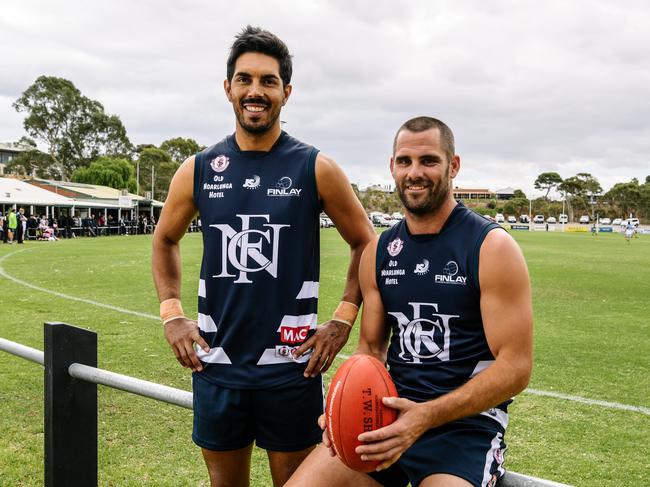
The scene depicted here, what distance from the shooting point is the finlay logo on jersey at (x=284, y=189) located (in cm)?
263

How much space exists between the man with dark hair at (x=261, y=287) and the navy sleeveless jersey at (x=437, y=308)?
0.32 m

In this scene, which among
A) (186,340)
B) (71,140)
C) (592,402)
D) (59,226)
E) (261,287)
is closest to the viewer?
(261,287)

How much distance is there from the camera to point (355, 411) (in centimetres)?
207

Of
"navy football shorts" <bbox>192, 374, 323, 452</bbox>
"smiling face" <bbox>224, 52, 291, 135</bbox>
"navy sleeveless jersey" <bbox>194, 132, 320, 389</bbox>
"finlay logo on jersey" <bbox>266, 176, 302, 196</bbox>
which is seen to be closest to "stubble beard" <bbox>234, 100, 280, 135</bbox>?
"smiling face" <bbox>224, 52, 291, 135</bbox>

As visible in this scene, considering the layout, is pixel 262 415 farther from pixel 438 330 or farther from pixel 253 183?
pixel 253 183

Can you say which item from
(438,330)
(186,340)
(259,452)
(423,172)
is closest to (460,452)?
(438,330)

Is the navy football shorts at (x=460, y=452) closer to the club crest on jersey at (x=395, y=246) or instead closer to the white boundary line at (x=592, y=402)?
the club crest on jersey at (x=395, y=246)

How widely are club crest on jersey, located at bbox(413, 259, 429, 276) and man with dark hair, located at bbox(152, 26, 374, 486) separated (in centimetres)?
42

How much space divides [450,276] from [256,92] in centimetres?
109

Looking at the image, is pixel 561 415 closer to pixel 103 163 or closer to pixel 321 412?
pixel 321 412

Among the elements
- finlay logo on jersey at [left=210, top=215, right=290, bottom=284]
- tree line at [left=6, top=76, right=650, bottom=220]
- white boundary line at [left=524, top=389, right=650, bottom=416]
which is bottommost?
white boundary line at [left=524, top=389, right=650, bottom=416]

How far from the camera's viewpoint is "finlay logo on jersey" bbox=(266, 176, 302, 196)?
8.62 feet

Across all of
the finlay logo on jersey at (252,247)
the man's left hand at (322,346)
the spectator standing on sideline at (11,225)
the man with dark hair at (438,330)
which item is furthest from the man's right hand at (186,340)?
the spectator standing on sideline at (11,225)

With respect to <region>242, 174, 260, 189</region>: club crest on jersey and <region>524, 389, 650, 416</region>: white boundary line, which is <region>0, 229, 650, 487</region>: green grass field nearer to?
<region>524, 389, 650, 416</region>: white boundary line
